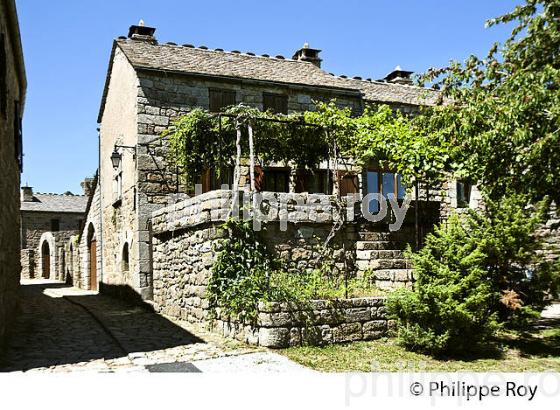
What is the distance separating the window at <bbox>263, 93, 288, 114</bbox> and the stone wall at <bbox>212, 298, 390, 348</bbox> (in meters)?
8.02

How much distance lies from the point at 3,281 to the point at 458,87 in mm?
8999

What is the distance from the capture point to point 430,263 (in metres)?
8.35

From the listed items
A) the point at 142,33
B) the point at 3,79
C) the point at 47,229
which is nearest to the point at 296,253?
the point at 3,79

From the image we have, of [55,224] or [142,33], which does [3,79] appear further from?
[55,224]

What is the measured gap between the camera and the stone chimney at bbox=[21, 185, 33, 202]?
3847cm

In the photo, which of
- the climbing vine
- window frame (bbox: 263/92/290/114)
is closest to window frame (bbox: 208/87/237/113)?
window frame (bbox: 263/92/290/114)

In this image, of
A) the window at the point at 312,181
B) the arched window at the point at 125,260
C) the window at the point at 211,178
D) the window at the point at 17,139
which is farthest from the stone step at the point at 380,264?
the arched window at the point at 125,260

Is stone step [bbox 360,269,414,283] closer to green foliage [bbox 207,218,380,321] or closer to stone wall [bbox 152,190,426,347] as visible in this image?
stone wall [bbox 152,190,426,347]

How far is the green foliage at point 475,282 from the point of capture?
8.00 meters

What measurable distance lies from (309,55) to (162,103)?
6273 millimetres

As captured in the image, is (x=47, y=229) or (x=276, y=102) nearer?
(x=276, y=102)

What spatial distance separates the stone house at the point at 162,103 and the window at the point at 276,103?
0.03 metres

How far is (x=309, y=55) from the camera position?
18.5m

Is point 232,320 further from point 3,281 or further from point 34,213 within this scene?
point 34,213
